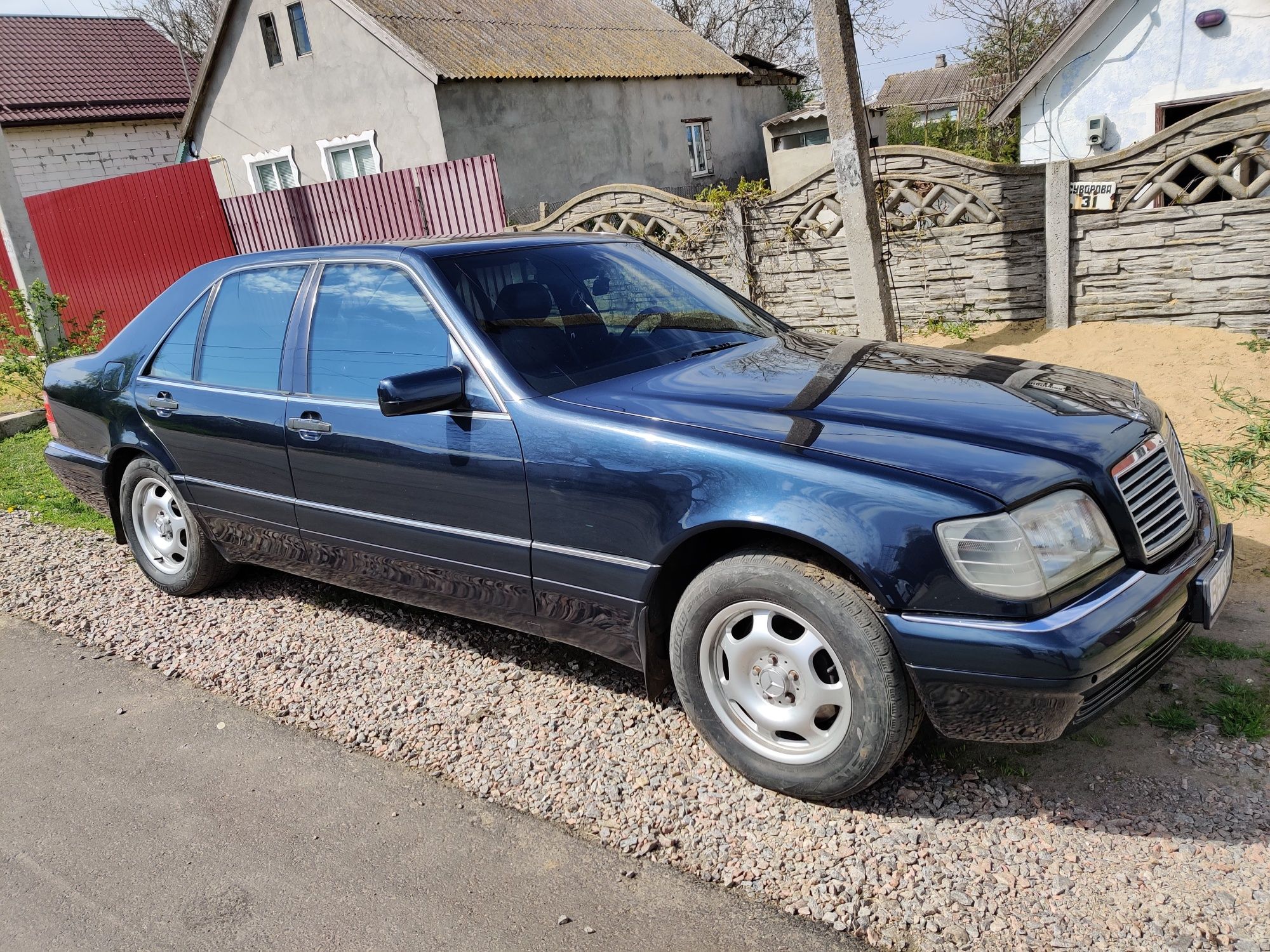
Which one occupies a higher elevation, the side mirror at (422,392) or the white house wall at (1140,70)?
the white house wall at (1140,70)

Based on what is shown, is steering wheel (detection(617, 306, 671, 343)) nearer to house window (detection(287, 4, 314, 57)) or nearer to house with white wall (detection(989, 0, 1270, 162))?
house with white wall (detection(989, 0, 1270, 162))

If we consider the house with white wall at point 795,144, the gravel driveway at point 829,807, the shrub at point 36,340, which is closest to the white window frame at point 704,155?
the house with white wall at point 795,144

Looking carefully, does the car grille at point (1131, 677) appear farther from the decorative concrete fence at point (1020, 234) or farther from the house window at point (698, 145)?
the house window at point (698, 145)

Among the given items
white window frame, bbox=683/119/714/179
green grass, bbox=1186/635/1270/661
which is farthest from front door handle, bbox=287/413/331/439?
white window frame, bbox=683/119/714/179

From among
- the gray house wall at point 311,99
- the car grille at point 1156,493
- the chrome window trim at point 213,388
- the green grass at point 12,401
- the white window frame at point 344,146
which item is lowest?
the green grass at point 12,401

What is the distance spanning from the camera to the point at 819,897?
253 cm

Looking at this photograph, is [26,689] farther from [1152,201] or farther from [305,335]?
[1152,201]

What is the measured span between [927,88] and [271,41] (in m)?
39.6

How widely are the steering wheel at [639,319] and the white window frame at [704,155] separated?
1900 cm

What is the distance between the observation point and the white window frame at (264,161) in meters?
19.3

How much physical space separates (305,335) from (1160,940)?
357 centimetres

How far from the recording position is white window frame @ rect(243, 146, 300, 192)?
19.3 metres

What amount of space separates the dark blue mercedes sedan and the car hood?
14 mm

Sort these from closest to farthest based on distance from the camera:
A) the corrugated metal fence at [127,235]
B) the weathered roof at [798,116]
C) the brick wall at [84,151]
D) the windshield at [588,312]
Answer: the windshield at [588,312], the corrugated metal fence at [127,235], the brick wall at [84,151], the weathered roof at [798,116]
